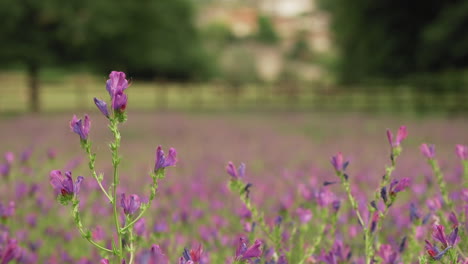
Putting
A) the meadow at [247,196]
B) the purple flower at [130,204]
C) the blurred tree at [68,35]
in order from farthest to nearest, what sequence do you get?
1. the blurred tree at [68,35]
2. the meadow at [247,196]
3. the purple flower at [130,204]

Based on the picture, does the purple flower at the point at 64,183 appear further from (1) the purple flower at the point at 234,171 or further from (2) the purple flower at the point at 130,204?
(1) the purple flower at the point at 234,171

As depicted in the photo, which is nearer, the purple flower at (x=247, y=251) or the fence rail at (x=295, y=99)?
the purple flower at (x=247, y=251)

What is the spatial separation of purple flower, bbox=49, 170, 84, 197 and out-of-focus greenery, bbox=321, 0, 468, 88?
1660 centimetres

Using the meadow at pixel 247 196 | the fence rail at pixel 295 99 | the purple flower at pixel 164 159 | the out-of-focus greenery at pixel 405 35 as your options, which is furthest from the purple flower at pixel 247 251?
the fence rail at pixel 295 99

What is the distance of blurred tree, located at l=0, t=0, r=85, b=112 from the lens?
2089 centimetres

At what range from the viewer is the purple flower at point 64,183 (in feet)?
5.27

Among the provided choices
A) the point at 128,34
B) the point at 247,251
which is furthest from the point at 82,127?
the point at 128,34

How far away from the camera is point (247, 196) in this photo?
2.15 meters

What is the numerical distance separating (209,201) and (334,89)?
73.2ft

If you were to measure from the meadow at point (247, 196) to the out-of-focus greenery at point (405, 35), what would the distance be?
242cm

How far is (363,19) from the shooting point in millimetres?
Answer: 21547

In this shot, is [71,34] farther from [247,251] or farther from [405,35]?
[247,251]

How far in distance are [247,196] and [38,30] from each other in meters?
21.7

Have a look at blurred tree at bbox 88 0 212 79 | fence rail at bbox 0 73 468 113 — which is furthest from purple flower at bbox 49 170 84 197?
blurred tree at bbox 88 0 212 79
